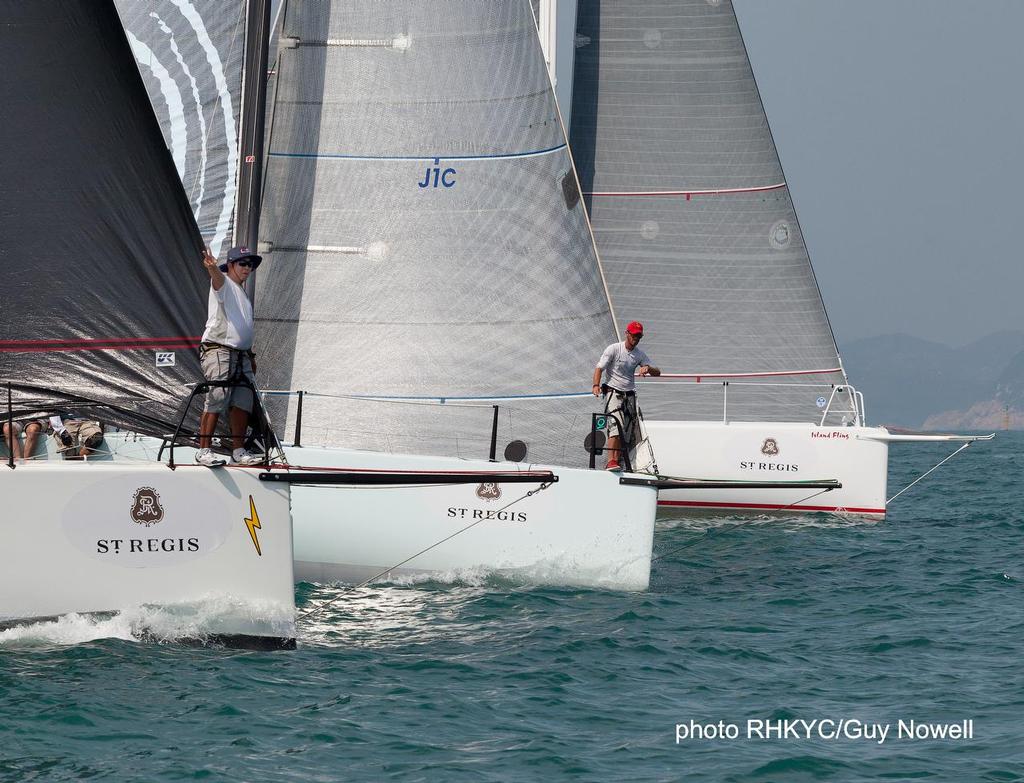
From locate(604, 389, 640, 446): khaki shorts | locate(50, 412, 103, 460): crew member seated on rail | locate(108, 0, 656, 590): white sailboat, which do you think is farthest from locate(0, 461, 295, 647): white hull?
locate(604, 389, 640, 446): khaki shorts

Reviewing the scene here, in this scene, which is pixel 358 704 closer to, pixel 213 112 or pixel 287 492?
pixel 287 492

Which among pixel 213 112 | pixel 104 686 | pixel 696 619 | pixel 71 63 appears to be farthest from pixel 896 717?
pixel 213 112

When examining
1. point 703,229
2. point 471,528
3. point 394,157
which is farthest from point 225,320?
point 703,229

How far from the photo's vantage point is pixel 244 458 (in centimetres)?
881

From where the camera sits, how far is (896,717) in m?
7.81

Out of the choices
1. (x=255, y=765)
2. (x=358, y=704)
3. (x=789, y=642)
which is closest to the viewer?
(x=255, y=765)

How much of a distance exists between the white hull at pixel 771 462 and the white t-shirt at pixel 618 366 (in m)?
5.37

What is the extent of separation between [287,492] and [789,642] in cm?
366

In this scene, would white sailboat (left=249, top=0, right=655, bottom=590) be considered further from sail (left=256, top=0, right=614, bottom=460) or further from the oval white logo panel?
the oval white logo panel

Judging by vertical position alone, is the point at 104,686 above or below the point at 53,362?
below

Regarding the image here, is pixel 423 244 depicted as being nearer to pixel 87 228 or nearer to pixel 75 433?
pixel 75 433

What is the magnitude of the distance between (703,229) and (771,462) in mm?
3422

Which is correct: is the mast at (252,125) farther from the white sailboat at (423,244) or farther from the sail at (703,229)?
the sail at (703,229)

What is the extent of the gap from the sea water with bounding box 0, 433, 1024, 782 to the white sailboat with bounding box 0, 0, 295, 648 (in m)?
0.31
